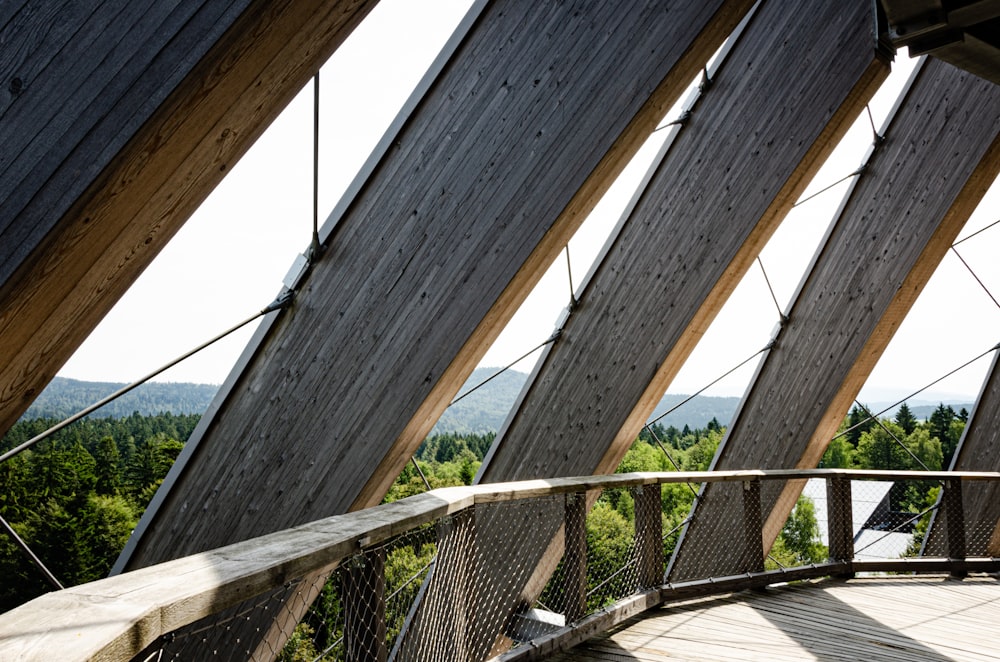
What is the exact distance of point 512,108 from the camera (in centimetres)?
286

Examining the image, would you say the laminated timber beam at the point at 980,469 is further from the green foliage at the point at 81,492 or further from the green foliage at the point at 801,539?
the green foliage at the point at 801,539

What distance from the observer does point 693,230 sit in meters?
4.29

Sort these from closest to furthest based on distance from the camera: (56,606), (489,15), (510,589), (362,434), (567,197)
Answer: (56,606), (489,15), (567,197), (362,434), (510,589)

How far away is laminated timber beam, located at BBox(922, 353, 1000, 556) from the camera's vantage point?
22.0ft

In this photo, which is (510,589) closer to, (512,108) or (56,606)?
(512,108)

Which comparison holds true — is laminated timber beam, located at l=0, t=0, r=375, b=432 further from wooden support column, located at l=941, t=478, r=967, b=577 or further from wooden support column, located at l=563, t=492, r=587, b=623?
wooden support column, located at l=941, t=478, r=967, b=577

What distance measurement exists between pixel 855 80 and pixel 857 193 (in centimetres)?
180

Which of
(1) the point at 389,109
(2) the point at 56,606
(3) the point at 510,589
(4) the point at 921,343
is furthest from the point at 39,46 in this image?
(4) the point at 921,343

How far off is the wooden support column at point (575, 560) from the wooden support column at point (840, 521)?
97.8 inches

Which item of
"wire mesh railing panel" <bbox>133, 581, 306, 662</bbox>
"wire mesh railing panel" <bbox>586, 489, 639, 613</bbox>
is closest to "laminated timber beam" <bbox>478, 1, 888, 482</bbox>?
"wire mesh railing panel" <bbox>586, 489, 639, 613</bbox>

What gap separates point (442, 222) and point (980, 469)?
22.4ft

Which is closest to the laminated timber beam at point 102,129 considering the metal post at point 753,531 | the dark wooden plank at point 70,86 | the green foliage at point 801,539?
the dark wooden plank at point 70,86

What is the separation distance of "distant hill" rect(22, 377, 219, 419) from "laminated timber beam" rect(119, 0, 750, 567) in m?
→ 0.35

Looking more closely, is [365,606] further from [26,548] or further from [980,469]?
[980,469]
